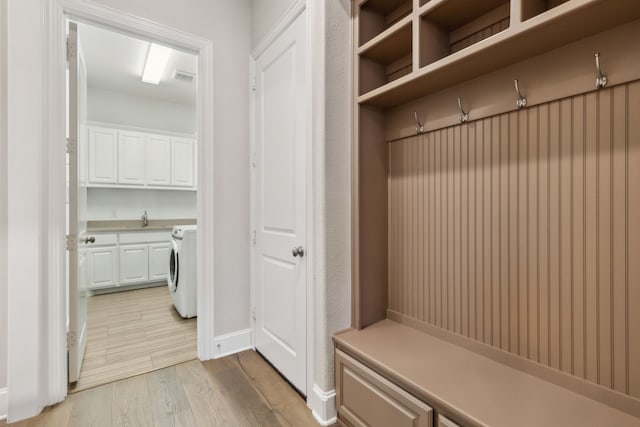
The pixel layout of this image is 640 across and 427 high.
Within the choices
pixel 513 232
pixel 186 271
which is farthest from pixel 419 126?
pixel 186 271

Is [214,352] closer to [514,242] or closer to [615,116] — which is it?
[514,242]

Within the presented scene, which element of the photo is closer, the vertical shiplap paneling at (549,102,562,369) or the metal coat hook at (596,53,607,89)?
the metal coat hook at (596,53,607,89)

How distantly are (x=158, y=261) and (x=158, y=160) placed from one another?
5.15 feet

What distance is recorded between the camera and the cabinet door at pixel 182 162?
15.9 ft

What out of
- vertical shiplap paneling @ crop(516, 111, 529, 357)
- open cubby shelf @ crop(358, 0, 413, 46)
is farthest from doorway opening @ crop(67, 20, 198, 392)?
vertical shiplap paneling @ crop(516, 111, 529, 357)

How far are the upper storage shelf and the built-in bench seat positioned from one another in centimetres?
125

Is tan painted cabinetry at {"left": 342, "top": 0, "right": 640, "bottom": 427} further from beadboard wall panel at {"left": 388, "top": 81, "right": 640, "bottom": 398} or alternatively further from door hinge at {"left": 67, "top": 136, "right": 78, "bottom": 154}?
door hinge at {"left": 67, "top": 136, "right": 78, "bottom": 154}

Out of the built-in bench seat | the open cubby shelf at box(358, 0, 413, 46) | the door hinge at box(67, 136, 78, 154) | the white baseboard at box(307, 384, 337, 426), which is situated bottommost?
the white baseboard at box(307, 384, 337, 426)

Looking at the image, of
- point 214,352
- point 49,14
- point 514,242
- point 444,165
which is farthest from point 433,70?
point 214,352

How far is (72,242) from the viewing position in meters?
1.91

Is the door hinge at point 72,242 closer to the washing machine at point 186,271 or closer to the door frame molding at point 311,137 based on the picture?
the washing machine at point 186,271

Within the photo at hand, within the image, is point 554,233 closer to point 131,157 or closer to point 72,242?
point 72,242

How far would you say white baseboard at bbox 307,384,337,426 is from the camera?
158cm

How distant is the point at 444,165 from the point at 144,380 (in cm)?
230
